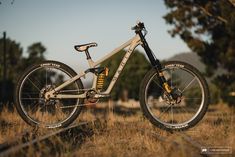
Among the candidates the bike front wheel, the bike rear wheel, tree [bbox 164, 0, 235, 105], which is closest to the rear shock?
the bike rear wheel

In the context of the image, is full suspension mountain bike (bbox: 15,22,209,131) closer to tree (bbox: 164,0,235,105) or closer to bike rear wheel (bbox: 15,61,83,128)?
bike rear wheel (bbox: 15,61,83,128)

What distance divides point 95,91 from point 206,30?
2237 centimetres

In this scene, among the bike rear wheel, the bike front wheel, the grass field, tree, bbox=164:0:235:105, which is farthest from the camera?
tree, bbox=164:0:235:105

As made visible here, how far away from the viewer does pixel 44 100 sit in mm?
7043

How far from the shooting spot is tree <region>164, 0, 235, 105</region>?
27.4 meters

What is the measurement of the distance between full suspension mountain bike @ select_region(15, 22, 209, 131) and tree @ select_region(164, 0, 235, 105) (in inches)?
796

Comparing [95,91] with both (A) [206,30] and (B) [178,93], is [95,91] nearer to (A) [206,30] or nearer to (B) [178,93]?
(B) [178,93]

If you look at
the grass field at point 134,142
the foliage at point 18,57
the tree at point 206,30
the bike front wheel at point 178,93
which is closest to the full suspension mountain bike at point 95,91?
the bike front wheel at point 178,93

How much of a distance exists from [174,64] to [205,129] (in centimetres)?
115

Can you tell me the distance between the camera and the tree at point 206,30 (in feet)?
90.0

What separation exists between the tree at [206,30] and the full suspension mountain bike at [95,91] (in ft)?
66.4

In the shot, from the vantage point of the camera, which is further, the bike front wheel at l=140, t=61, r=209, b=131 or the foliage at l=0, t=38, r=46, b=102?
the foliage at l=0, t=38, r=46, b=102

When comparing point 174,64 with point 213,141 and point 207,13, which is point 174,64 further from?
point 207,13

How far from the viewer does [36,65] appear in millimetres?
7059
